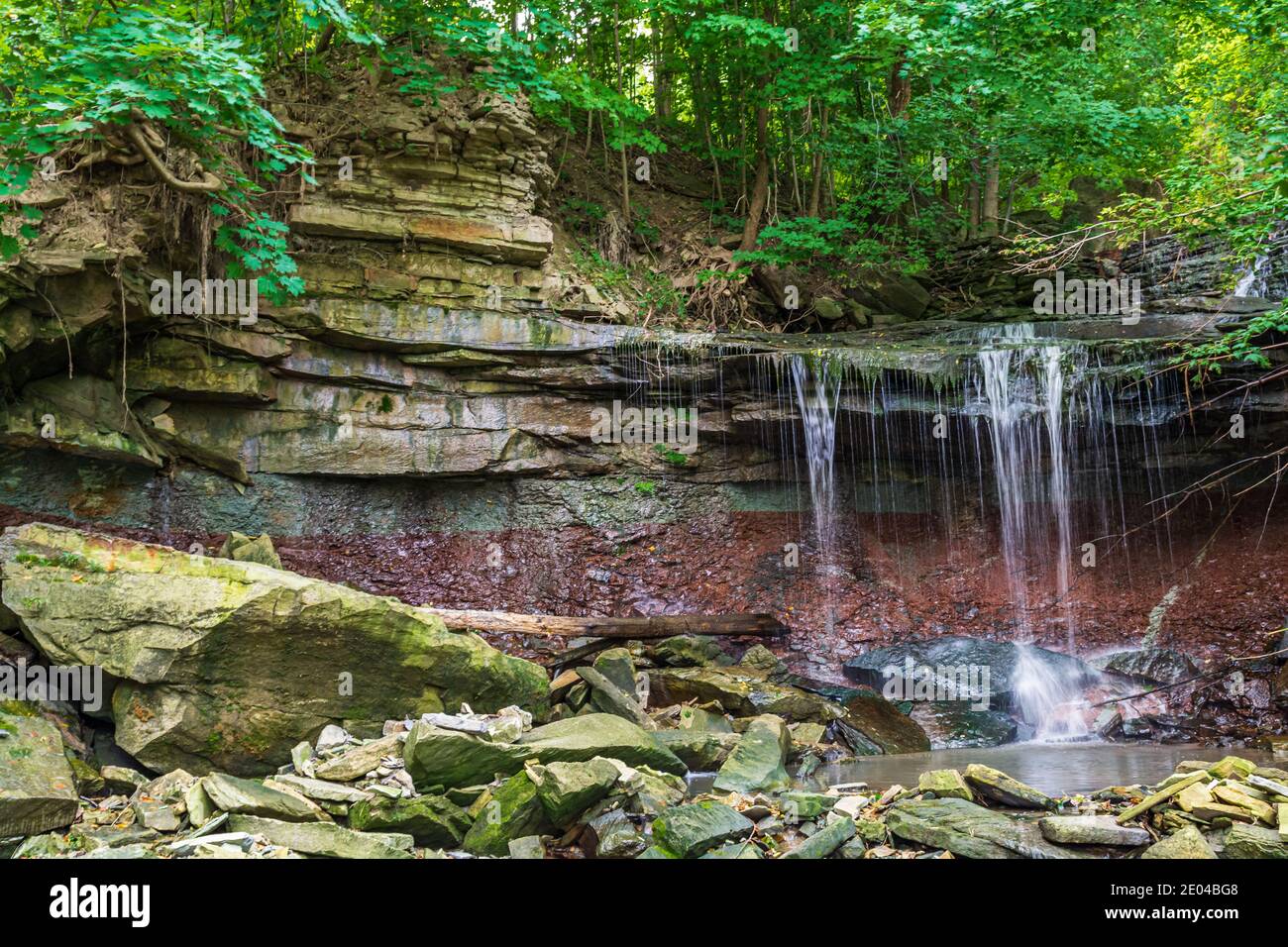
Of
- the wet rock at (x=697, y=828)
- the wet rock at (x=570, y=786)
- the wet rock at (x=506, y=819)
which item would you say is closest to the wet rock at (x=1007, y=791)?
the wet rock at (x=697, y=828)

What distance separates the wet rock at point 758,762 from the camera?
236 inches

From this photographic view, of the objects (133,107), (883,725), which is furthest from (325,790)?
(133,107)

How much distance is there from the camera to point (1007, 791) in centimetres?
530

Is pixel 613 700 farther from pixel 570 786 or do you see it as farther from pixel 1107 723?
pixel 1107 723

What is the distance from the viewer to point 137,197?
31.2 ft

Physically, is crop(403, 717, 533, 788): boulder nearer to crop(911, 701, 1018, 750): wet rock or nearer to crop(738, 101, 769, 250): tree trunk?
crop(911, 701, 1018, 750): wet rock

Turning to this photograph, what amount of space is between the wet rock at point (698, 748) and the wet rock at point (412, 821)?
2.09 m

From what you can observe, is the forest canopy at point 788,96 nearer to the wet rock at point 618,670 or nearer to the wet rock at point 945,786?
the wet rock at point 618,670

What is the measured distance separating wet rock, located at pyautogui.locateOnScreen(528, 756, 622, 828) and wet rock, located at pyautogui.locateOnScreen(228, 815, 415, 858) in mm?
803

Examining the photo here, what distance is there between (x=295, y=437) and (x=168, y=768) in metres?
5.65

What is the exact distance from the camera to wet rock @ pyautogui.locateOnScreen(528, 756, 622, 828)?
498cm

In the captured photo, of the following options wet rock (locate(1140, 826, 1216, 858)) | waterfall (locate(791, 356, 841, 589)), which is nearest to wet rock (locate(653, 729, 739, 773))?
wet rock (locate(1140, 826, 1216, 858))

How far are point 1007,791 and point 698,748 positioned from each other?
2382mm

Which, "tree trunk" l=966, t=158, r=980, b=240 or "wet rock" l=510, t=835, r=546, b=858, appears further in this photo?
"tree trunk" l=966, t=158, r=980, b=240
